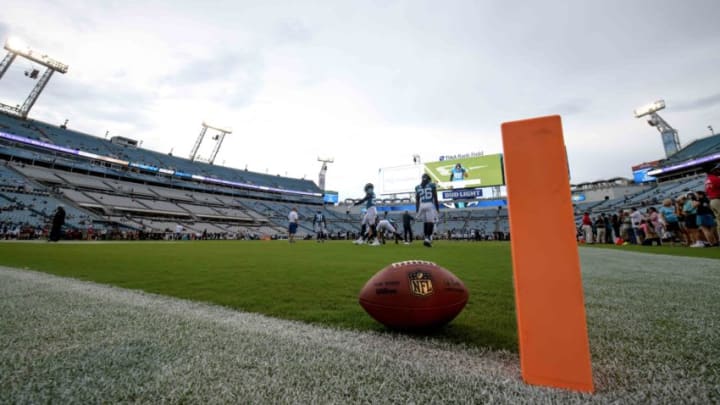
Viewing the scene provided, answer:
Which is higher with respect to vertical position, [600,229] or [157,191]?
[157,191]

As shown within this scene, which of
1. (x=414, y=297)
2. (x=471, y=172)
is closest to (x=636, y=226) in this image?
(x=414, y=297)

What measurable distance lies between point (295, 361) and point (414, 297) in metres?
0.67

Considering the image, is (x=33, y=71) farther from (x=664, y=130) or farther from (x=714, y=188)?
(x=664, y=130)

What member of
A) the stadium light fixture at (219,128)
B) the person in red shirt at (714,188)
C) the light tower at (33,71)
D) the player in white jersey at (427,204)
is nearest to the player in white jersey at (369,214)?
the player in white jersey at (427,204)

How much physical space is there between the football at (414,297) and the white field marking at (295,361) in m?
0.12

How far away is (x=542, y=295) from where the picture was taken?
3.43ft

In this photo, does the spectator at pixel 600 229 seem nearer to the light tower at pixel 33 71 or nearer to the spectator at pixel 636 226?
the spectator at pixel 636 226

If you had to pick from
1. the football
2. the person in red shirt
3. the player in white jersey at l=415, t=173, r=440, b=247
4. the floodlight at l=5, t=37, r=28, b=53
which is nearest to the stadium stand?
the floodlight at l=5, t=37, r=28, b=53

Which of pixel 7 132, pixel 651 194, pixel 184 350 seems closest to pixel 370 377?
pixel 184 350

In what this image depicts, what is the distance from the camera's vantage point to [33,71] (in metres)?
28.7

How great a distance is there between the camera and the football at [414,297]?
160cm

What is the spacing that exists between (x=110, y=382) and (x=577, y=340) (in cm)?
156

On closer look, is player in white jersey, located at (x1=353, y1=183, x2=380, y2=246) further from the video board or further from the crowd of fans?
the video board

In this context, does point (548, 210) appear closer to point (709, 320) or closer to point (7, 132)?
point (709, 320)
